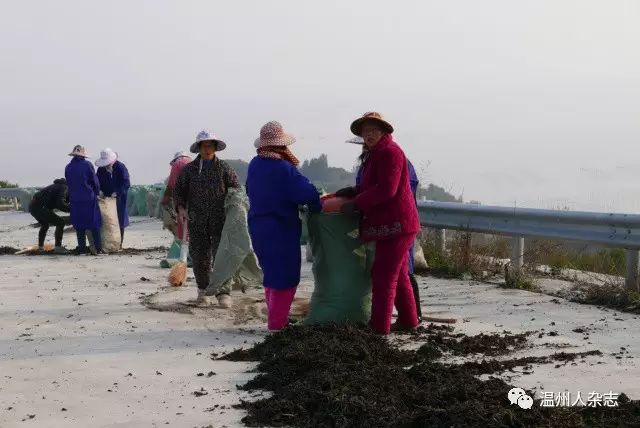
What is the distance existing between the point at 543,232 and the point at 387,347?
4088mm

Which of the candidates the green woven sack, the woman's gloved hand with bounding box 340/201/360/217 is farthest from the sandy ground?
the woman's gloved hand with bounding box 340/201/360/217

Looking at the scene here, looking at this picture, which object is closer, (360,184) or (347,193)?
(360,184)

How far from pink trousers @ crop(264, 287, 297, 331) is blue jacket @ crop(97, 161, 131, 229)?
376 inches

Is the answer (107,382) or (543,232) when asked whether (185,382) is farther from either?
(543,232)

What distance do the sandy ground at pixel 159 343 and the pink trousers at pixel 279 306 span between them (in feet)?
0.60

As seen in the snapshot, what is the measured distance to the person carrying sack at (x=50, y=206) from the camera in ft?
53.9

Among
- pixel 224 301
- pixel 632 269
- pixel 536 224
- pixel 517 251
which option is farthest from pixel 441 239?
pixel 224 301

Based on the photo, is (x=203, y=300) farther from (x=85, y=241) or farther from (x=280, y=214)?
(x=85, y=241)

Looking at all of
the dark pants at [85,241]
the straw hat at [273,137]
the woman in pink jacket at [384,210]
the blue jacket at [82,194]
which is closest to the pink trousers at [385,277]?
the woman in pink jacket at [384,210]

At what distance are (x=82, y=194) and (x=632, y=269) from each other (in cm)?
1036

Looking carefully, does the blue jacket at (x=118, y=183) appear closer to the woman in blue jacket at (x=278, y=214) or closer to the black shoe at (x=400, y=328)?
the woman in blue jacket at (x=278, y=214)

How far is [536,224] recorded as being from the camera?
9.87 metres

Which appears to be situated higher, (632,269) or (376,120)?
(376,120)

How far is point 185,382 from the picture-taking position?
19.0 feet
